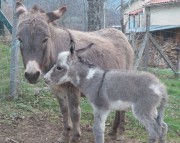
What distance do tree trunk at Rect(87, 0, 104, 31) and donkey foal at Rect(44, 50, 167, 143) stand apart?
11.8 feet

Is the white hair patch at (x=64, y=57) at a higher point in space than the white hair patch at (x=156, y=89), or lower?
Result: higher

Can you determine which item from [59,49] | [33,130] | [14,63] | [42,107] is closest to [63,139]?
[33,130]

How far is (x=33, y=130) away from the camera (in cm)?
580

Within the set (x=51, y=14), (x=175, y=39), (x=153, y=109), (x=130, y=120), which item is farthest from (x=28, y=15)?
(x=175, y=39)

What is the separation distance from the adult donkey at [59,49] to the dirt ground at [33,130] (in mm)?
309

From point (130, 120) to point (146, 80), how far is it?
223 cm

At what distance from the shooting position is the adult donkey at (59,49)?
4359 millimetres

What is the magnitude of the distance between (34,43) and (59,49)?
540 millimetres

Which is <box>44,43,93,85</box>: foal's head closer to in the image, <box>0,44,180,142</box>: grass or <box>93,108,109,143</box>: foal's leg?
<box>93,108,109,143</box>: foal's leg

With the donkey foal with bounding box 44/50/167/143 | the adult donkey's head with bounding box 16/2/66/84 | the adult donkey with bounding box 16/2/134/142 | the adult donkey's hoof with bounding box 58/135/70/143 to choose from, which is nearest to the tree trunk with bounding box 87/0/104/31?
the adult donkey with bounding box 16/2/134/142

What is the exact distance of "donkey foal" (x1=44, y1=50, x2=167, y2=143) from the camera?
420 cm

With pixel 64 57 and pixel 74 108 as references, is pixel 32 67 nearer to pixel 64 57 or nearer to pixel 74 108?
pixel 64 57

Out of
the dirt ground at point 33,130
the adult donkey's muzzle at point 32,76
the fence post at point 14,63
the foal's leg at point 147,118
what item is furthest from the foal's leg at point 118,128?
the fence post at point 14,63

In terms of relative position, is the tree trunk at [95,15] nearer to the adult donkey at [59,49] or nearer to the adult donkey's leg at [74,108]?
the adult donkey at [59,49]
